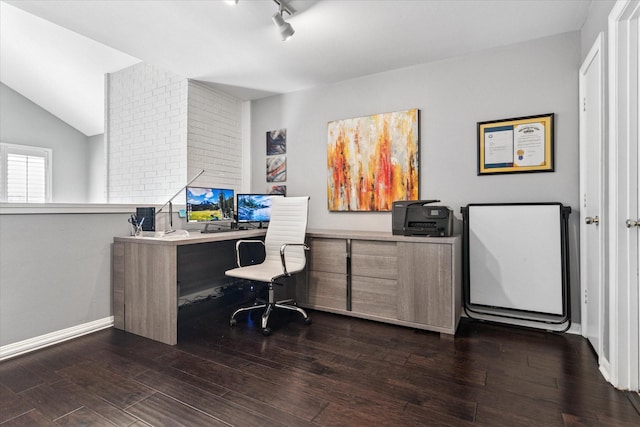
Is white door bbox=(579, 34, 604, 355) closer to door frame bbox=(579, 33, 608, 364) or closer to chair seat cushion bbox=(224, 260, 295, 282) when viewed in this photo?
door frame bbox=(579, 33, 608, 364)

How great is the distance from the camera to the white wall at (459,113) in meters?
2.68

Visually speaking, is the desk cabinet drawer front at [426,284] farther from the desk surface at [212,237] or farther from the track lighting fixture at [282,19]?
the track lighting fixture at [282,19]

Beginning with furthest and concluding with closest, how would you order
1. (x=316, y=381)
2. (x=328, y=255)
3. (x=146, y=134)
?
(x=146, y=134), (x=328, y=255), (x=316, y=381)

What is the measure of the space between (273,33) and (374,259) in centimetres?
213

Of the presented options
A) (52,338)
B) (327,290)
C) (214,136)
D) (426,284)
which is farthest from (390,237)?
(52,338)

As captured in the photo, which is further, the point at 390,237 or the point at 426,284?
the point at 390,237

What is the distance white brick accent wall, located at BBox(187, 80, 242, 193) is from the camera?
12.1 feet

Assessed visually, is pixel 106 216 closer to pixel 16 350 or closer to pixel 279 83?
pixel 16 350

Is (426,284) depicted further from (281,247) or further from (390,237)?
(281,247)

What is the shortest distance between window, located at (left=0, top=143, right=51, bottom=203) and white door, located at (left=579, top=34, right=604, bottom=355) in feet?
22.7

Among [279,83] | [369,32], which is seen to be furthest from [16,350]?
[369,32]

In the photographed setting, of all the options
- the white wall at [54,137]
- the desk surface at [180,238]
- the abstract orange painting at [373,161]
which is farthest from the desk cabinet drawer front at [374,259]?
the white wall at [54,137]

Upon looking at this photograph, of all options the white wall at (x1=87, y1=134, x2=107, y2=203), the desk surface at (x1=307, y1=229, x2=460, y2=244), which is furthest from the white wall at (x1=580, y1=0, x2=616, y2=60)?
the white wall at (x1=87, y1=134, x2=107, y2=203)

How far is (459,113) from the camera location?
307 centimetres
